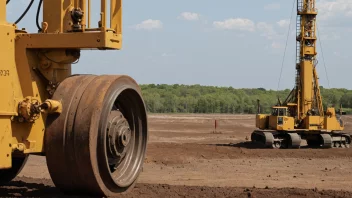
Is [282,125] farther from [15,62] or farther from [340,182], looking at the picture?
[15,62]

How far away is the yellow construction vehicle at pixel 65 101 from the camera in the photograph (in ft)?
24.1

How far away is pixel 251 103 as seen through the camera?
330 ft

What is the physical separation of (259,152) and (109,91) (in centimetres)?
1602

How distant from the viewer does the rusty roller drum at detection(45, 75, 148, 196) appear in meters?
7.38

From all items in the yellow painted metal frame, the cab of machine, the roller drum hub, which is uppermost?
the yellow painted metal frame

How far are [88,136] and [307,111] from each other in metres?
21.1

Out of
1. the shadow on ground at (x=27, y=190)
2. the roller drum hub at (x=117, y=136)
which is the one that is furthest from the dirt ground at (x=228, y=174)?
the roller drum hub at (x=117, y=136)

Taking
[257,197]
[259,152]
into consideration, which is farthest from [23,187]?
[259,152]

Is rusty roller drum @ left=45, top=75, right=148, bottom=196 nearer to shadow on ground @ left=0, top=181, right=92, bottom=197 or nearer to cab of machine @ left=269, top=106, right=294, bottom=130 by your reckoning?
shadow on ground @ left=0, top=181, right=92, bottom=197

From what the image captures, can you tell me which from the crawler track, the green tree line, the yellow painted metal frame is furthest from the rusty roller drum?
the green tree line

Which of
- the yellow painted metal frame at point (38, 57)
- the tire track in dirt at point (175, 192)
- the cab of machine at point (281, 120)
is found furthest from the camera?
the cab of machine at point (281, 120)

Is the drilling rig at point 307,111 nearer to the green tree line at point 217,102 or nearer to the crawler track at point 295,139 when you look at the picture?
the crawler track at point 295,139

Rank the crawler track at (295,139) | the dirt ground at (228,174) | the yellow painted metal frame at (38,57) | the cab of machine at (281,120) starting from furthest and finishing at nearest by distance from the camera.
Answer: the cab of machine at (281,120), the crawler track at (295,139), the dirt ground at (228,174), the yellow painted metal frame at (38,57)

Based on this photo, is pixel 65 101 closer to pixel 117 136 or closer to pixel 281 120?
pixel 117 136
